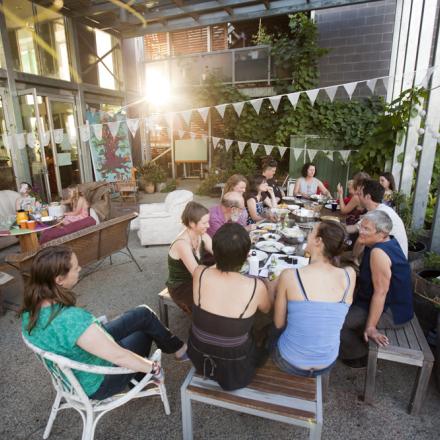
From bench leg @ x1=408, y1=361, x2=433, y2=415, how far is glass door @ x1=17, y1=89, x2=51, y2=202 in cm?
708

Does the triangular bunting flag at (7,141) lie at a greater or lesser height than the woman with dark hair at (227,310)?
greater

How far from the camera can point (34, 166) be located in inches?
269

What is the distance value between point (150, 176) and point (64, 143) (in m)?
2.94

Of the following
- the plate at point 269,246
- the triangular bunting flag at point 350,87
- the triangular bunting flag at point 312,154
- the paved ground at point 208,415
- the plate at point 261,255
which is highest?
the triangular bunting flag at point 350,87

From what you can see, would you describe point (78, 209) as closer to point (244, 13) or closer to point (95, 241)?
point (95, 241)

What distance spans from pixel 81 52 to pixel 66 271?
8475 mm

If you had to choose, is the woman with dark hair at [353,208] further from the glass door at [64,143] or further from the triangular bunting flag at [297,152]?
the glass door at [64,143]

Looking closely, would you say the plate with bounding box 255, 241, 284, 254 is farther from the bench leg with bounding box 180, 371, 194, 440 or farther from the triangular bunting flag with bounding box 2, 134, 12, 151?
the triangular bunting flag with bounding box 2, 134, 12, 151

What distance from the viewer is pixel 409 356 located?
1944 mm

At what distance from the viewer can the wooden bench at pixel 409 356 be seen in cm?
193

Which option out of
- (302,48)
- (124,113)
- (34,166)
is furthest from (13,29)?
(302,48)

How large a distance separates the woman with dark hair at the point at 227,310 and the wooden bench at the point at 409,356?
3.02 feet

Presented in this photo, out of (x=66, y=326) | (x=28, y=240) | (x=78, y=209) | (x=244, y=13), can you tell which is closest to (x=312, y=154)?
(x=244, y=13)

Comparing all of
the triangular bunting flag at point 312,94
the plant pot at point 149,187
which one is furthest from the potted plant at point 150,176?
the triangular bunting flag at point 312,94
